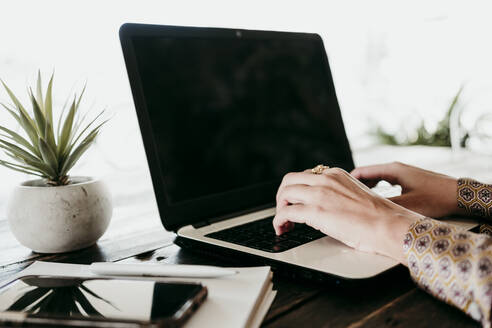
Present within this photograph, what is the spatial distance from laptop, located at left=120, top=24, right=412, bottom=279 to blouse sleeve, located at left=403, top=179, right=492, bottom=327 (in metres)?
0.05

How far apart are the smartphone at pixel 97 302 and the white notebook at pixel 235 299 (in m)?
0.01

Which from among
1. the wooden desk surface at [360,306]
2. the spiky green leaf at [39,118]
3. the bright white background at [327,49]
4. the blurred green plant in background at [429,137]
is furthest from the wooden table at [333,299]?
the blurred green plant in background at [429,137]

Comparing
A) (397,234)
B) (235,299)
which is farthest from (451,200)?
(235,299)

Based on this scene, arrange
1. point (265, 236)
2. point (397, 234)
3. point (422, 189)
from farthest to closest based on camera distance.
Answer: point (422, 189), point (265, 236), point (397, 234)

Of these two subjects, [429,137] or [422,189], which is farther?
[429,137]

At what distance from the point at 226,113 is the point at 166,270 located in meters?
0.41

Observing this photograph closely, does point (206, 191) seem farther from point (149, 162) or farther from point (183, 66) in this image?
point (183, 66)

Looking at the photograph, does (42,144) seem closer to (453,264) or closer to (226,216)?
(226,216)

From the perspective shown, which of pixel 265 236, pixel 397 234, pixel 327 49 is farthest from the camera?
pixel 327 49

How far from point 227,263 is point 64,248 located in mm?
290

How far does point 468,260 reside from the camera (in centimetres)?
46

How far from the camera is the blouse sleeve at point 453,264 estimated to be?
43 centimetres

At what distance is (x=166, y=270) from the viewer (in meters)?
0.49

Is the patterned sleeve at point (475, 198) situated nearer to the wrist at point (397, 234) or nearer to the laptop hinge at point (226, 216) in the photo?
the wrist at point (397, 234)
